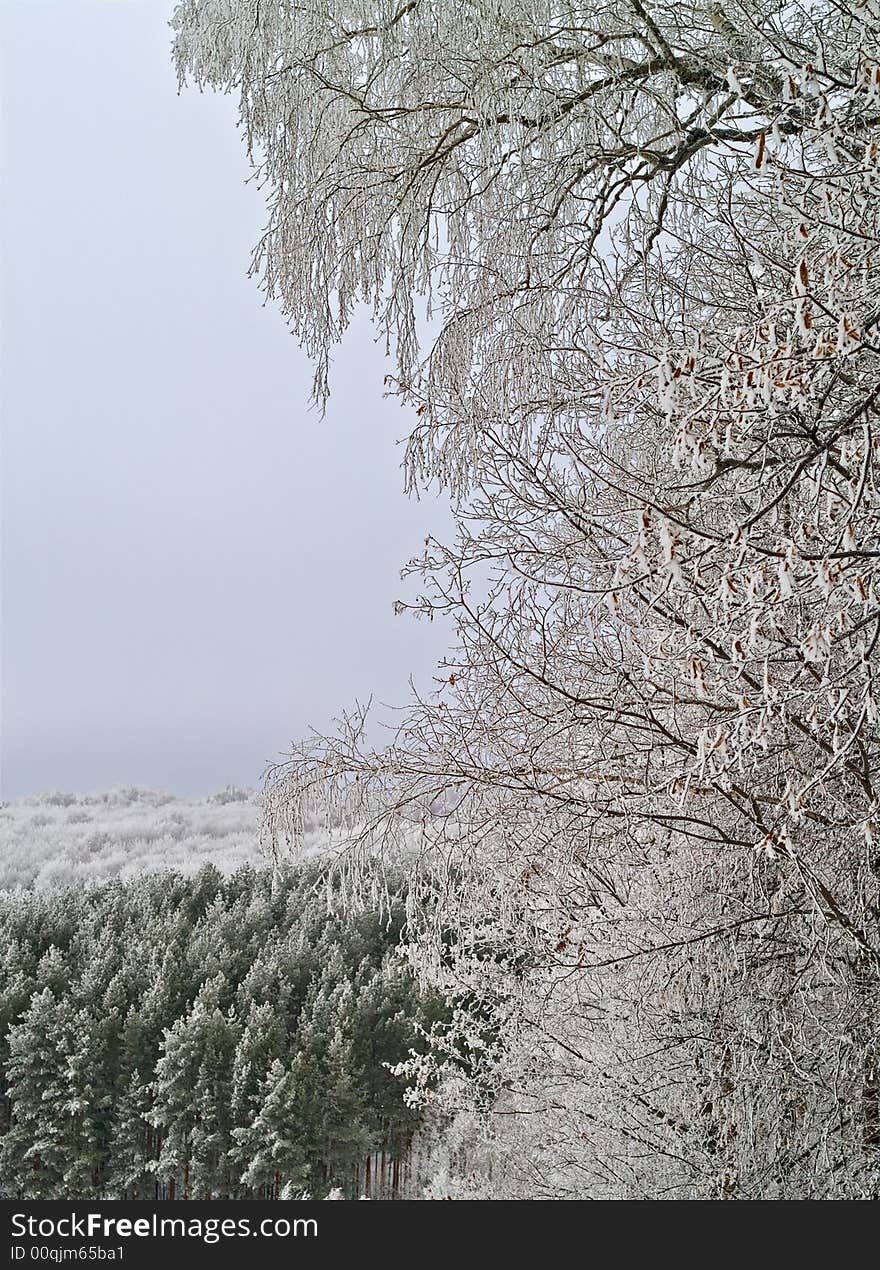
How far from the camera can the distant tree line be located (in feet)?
11.5

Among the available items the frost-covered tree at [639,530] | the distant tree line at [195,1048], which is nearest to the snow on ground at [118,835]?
the distant tree line at [195,1048]

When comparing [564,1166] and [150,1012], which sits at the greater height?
[150,1012]

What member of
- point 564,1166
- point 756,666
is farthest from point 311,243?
point 564,1166

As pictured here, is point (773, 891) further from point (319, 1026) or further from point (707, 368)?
point (319, 1026)

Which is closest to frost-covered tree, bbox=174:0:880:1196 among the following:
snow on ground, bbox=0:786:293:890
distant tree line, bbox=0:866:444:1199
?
distant tree line, bbox=0:866:444:1199

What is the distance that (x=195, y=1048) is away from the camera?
11.5 ft

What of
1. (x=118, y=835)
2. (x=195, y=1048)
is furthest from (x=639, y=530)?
(x=118, y=835)

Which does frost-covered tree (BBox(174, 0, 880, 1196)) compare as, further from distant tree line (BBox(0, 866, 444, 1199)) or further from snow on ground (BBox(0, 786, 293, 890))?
snow on ground (BBox(0, 786, 293, 890))

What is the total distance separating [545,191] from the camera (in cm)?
178

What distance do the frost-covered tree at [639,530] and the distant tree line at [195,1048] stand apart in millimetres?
1613

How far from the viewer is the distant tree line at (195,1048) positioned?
11.5 ft

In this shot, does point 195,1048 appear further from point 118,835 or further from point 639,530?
point 639,530

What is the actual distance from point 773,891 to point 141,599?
3.15 meters

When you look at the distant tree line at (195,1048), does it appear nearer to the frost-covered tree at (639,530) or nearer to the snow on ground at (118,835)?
the snow on ground at (118,835)
